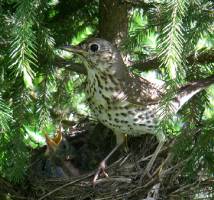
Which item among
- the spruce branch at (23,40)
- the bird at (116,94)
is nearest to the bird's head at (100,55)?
the bird at (116,94)

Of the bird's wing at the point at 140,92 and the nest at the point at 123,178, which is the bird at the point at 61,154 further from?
the bird's wing at the point at 140,92

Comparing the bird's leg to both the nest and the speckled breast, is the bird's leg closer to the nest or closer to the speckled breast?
the nest

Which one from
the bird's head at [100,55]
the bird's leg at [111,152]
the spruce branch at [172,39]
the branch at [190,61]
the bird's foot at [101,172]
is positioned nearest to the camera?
the spruce branch at [172,39]

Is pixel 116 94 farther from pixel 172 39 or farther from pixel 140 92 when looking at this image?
pixel 172 39

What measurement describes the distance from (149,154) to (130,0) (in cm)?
137

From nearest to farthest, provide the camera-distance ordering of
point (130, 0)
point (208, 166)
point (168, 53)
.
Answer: point (168, 53) → point (208, 166) → point (130, 0)

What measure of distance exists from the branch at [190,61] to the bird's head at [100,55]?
15cm

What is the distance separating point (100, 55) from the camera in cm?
375

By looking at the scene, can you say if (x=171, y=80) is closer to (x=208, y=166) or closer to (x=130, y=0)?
(x=208, y=166)

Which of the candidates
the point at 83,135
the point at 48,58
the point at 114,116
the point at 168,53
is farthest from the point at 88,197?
the point at 168,53

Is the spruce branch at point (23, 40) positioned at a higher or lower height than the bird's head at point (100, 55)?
lower

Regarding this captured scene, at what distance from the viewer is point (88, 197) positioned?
371cm

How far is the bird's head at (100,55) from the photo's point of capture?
3.62m

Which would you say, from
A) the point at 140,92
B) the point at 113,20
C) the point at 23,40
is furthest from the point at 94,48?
the point at 23,40
